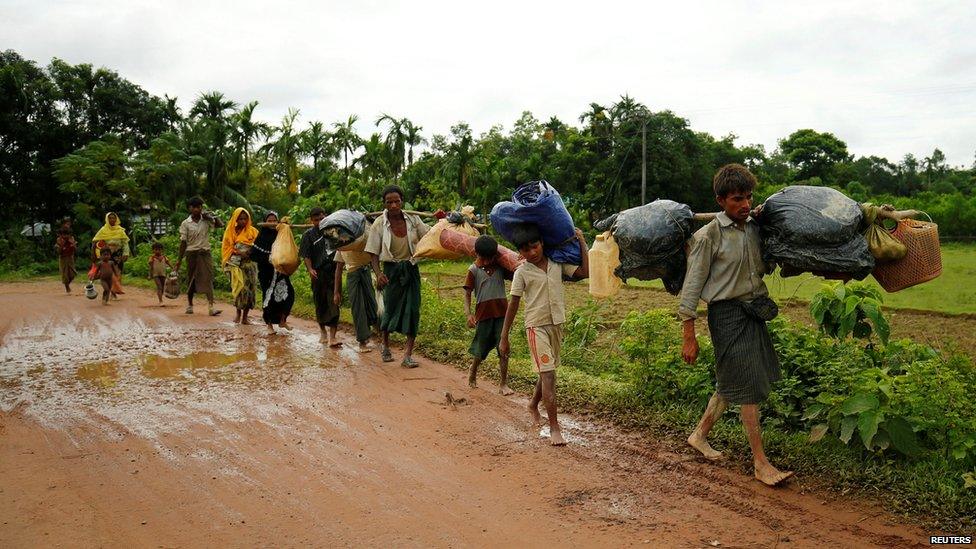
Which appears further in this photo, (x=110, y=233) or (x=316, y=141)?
(x=316, y=141)

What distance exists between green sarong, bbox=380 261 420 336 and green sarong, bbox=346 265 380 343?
0.64 m

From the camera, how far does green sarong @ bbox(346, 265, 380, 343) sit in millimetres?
8352

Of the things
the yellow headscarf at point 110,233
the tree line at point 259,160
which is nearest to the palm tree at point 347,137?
the tree line at point 259,160

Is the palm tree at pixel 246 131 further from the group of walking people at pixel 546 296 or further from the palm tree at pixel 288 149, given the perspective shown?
the group of walking people at pixel 546 296

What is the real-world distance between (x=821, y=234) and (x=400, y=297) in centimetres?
475

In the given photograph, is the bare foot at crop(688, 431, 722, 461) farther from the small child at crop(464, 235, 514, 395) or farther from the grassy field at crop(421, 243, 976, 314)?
the grassy field at crop(421, 243, 976, 314)

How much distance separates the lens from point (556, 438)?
4984mm

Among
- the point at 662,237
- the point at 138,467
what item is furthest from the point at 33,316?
the point at 662,237

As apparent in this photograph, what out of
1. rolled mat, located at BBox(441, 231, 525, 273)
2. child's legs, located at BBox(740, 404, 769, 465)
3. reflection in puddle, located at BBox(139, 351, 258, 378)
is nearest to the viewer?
child's legs, located at BBox(740, 404, 769, 465)

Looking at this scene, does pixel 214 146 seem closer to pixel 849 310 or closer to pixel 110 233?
pixel 110 233

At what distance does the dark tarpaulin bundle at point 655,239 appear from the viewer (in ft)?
14.3

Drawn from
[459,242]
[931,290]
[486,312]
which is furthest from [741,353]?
[931,290]

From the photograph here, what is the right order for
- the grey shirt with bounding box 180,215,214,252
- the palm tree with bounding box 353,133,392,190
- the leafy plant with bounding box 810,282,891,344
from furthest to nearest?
the palm tree with bounding box 353,133,392,190 < the grey shirt with bounding box 180,215,214,252 < the leafy plant with bounding box 810,282,891,344

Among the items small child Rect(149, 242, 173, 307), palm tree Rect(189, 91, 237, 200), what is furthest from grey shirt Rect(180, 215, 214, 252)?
palm tree Rect(189, 91, 237, 200)
